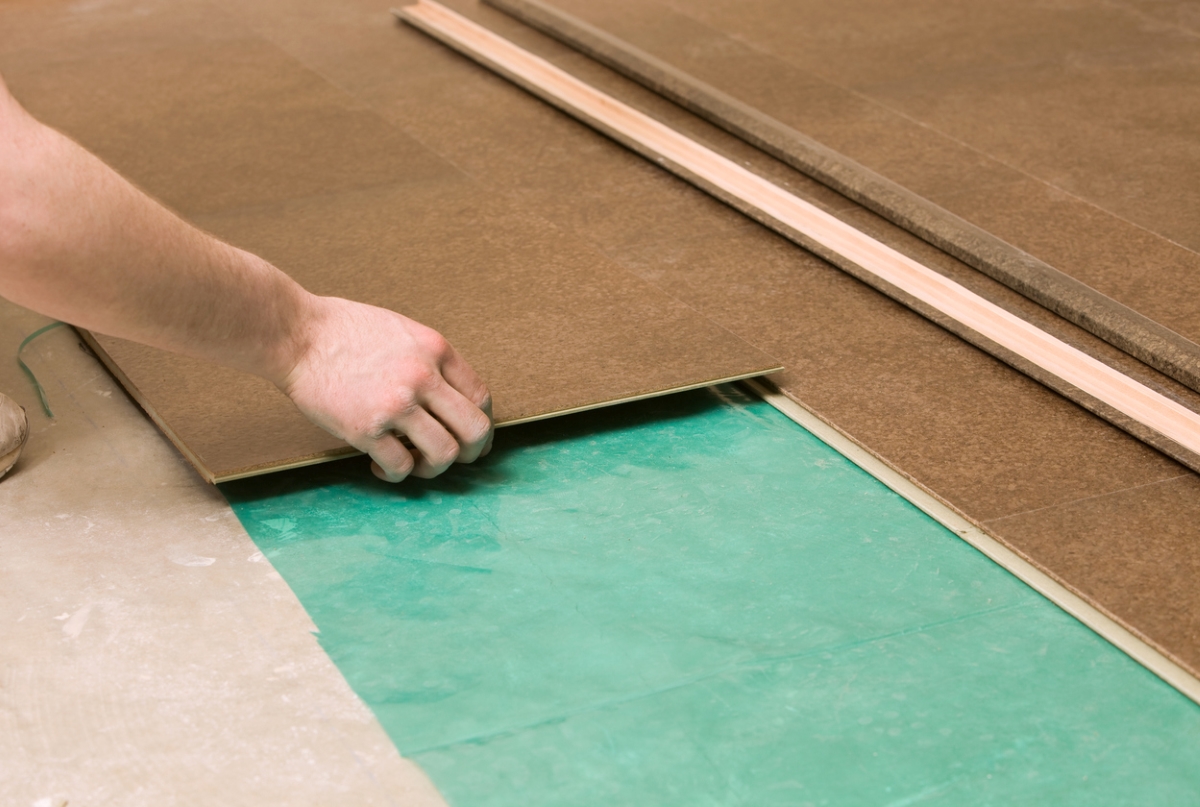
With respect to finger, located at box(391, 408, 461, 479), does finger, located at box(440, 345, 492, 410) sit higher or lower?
higher

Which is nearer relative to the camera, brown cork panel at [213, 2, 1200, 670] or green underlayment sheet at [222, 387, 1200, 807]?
green underlayment sheet at [222, 387, 1200, 807]

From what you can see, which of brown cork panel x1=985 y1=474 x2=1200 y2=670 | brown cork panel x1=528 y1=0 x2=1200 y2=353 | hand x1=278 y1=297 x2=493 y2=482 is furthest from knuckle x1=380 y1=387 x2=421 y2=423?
brown cork panel x1=528 y1=0 x2=1200 y2=353

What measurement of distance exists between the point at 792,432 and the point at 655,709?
2.07 ft

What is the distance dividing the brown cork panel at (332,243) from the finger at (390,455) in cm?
9

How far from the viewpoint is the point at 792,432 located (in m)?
1.83

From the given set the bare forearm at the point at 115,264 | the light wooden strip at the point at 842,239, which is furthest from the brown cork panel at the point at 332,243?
the light wooden strip at the point at 842,239

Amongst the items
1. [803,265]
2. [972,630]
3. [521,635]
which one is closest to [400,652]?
[521,635]

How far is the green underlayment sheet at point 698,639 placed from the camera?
125 cm

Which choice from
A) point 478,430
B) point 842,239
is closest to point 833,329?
point 842,239

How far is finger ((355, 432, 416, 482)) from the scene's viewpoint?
5.05 feet

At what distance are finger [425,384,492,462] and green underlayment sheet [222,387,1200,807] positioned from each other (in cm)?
9

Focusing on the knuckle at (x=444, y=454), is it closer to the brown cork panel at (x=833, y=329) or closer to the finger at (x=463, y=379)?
the finger at (x=463, y=379)

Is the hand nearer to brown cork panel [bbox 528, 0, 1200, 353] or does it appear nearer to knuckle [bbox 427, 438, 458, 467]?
knuckle [bbox 427, 438, 458, 467]

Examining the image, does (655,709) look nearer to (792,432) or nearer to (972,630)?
(972,630)
